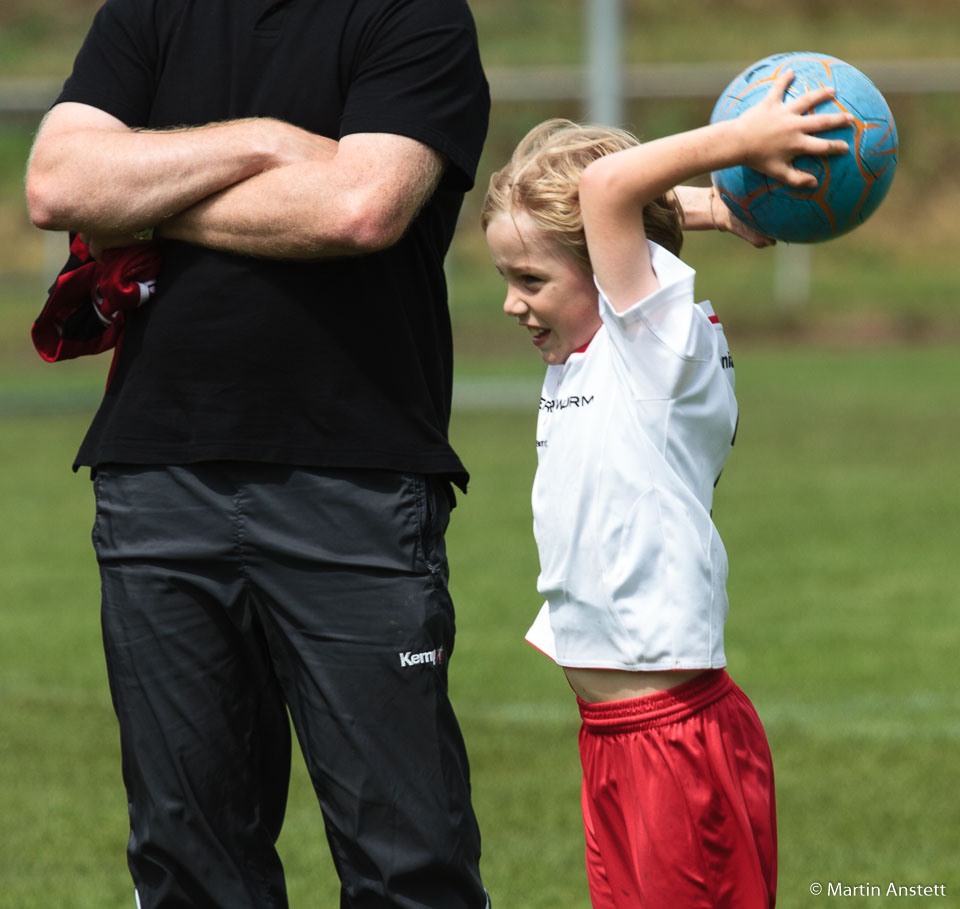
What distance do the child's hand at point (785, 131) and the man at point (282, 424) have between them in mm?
541

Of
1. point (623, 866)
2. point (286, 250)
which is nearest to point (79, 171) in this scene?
point (286, 250)

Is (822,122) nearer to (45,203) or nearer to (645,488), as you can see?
(645,488)

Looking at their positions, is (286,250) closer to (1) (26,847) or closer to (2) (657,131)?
(1) (26,847)

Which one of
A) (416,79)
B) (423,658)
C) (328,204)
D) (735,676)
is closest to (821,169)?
(416,79)

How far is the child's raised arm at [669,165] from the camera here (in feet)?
7.77

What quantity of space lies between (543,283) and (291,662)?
779 mm

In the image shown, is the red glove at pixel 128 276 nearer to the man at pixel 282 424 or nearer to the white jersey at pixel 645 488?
the man at pixel 282 424

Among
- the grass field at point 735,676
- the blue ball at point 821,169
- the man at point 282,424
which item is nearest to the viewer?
the blue ball at point 821,169

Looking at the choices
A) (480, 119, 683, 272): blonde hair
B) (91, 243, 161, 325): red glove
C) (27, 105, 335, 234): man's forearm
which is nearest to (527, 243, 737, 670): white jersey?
(480, 119, 683, 272): blonde hair

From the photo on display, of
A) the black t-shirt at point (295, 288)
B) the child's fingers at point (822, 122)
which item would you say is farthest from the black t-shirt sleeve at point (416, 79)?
the child's fingers at point (822, 122)

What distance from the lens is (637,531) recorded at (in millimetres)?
→ 2576

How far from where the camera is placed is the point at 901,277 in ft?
98.2

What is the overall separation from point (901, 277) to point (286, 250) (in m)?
28.7

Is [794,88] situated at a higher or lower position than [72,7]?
lower
